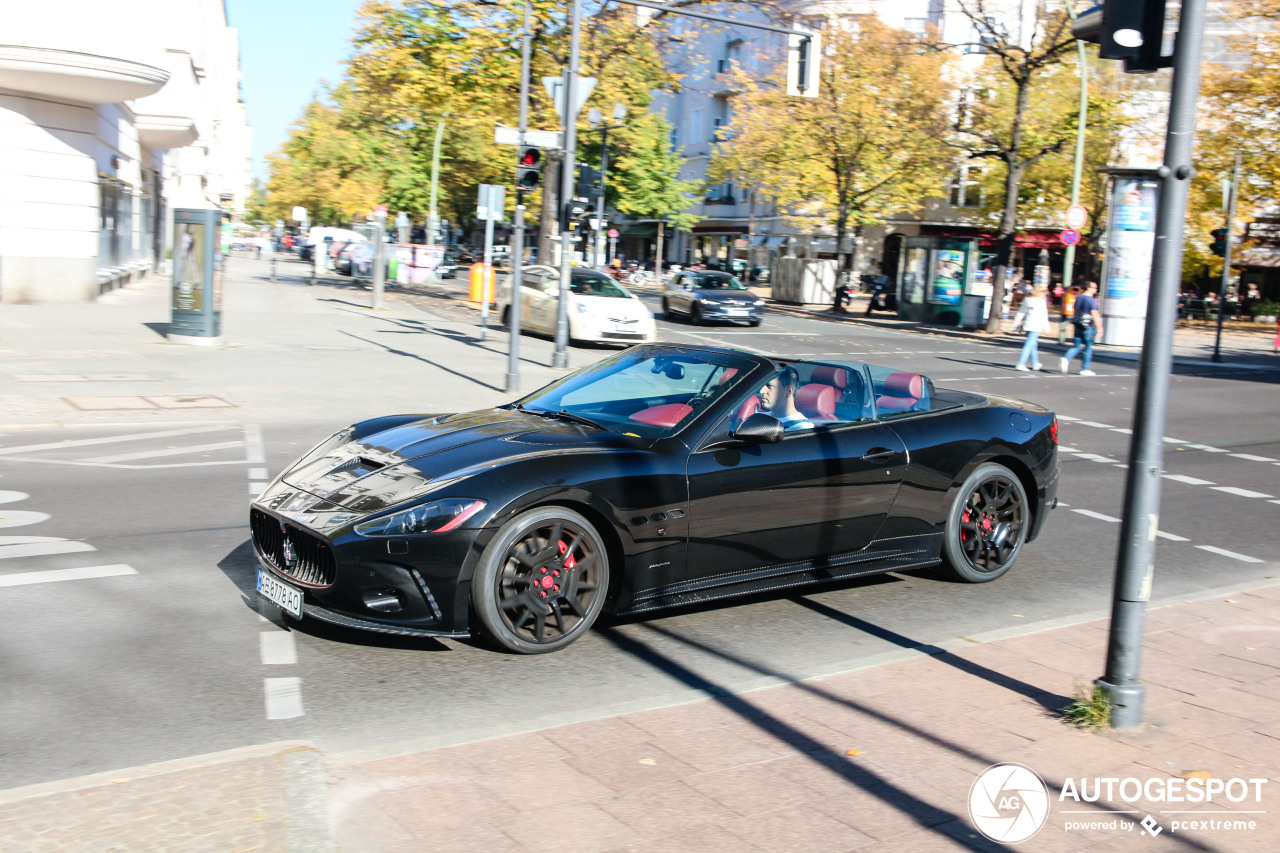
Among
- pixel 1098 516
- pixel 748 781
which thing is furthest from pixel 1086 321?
pixel 748 781

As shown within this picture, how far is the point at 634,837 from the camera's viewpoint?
3479 millimetres

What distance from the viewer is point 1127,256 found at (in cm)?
2970

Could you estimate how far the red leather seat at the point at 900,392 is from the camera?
6.57m

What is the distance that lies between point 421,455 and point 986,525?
3459 mm

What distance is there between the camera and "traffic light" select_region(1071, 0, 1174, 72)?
173 inches

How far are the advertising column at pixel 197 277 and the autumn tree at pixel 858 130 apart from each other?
24.2m

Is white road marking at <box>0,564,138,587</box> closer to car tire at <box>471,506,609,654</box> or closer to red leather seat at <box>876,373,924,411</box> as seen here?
car tire at <box>471,506,609,654</box>

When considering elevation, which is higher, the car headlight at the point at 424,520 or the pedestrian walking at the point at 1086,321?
the pedestrian walking at the point at 1086,321

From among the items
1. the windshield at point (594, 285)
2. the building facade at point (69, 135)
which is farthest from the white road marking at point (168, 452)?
the building facade at point (69, 135)

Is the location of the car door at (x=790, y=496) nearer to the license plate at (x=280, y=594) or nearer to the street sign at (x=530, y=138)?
the license plate at (x=280, y=594)

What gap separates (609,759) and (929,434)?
3228mm

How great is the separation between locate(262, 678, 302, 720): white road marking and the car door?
6.13 ft

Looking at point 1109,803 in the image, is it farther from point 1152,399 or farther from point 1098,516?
point 1098,516

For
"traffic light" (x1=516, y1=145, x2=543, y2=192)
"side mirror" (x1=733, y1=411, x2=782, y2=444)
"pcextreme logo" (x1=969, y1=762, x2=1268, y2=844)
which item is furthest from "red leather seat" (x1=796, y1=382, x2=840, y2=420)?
"traffic light" (x1=516, y1=145, x2=543, y2=192)
